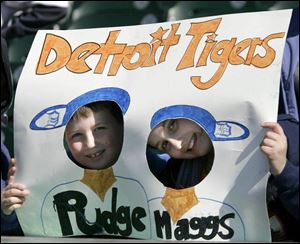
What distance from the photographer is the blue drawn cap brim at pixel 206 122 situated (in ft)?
3.45

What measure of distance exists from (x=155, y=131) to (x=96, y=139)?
93 mm

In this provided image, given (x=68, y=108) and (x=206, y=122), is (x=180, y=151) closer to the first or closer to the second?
(x=206, y=122)

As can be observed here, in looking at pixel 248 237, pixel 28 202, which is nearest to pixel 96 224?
pixel 28 202

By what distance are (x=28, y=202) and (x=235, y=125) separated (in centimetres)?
34

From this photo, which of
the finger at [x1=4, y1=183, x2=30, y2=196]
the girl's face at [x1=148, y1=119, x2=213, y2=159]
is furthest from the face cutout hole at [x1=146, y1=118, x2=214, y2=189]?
the finger at [x1=4, y1=183, x2=30, y2=196]

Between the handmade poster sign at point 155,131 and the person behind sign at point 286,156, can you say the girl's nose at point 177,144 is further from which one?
the person behind sign at point 286,156

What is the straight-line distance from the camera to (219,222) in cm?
107

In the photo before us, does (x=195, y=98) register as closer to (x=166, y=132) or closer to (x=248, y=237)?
(x=166, y=132)

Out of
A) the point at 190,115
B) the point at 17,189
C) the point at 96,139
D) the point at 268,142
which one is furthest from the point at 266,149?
the point at 17,189

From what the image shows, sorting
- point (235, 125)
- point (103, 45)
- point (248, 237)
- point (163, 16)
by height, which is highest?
point (163, 16)

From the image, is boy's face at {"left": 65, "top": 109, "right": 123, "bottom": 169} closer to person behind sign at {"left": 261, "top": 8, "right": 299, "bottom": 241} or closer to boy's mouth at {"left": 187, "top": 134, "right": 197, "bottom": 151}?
boy's mouth at {"left": 187, "top": 134, "right": 197, "bottom": 151}

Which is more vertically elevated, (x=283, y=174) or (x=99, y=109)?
(x=99, y=109)

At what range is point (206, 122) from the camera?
1.07m

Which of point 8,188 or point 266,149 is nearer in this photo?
point 266,149
